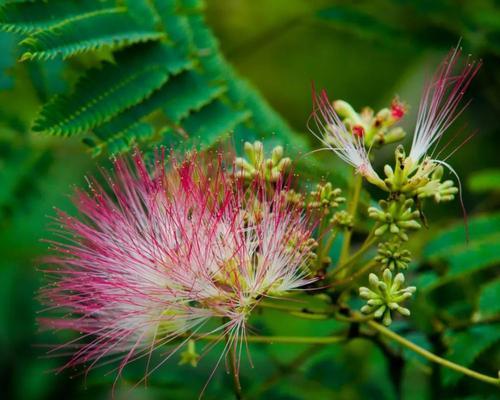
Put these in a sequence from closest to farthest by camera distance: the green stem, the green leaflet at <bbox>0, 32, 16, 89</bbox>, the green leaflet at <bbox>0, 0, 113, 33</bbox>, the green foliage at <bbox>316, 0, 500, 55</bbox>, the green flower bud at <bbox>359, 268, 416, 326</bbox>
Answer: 1. the green flower bud at <bbox>359, 268, 416, 326</bbox>
2. the green stem
3. the green leaflet at <bbox>0, 0, 113, 33</bbox>
4. the green leaflet at <bbox>0, 32, 16, 89</bbox>
5. the green foliage at <bbox>316, 0, 500, 55</bbox>

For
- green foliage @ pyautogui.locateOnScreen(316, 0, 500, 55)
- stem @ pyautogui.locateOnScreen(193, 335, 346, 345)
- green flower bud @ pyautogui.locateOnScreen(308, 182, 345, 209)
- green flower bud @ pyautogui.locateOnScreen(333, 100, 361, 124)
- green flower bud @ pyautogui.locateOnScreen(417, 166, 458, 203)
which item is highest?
green foliage @ pyautogui.locateOnScreen(316, 0, 500, 55)

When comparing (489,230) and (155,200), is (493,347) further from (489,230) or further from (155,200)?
(155,200)

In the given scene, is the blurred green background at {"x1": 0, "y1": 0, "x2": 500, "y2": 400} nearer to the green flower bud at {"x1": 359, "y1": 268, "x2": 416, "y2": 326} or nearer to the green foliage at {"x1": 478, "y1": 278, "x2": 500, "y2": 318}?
the green foliage at {"x1": 478, "y1": 278, "x2": 500, "y2": 318}

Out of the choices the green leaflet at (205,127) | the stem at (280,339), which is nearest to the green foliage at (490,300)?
the stem at (280,339)

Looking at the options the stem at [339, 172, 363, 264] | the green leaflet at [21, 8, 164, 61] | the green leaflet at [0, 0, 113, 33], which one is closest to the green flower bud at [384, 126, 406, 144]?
the stem at [339, 172, 363, 264]

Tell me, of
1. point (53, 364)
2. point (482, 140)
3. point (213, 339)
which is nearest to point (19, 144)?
point (53, 364)

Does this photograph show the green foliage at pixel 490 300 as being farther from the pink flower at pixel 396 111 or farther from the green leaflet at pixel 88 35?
the green leaflet at pixel 88 35
